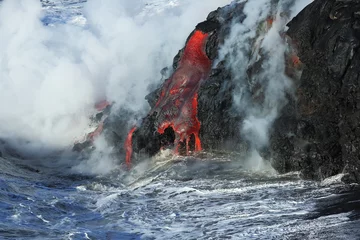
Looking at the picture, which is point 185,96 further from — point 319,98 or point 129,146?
point 319,98

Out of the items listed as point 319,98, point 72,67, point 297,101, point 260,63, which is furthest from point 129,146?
point 72,67

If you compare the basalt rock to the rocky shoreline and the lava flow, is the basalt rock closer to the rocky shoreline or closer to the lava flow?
the lava flow

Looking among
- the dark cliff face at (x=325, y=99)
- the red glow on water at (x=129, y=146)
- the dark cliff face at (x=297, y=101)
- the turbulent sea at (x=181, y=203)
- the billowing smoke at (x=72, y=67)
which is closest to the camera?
the turbulent sea at (x=181, y=203)

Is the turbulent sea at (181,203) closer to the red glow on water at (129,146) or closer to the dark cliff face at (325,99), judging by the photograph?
the dark cliff face at (325,99)

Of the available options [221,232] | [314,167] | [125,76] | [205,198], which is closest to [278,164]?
[314,167]

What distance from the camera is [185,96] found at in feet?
120

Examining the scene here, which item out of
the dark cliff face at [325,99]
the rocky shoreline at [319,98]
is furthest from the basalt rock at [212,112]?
the dark cliff face at [325,99]

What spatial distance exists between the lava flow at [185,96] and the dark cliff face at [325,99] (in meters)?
8.28

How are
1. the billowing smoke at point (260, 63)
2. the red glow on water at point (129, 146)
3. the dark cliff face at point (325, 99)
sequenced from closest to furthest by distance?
the dark cliff face at point (325, 99) → the billowing smoke at point (260, 63) → the red glow on water at point (129, 146)

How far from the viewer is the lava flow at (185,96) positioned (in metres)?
35.4

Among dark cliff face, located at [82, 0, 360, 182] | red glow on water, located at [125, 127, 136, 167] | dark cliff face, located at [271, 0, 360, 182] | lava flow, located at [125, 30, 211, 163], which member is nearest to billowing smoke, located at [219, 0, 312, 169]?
dark cliff face, located at [82, 0, 360, 182]

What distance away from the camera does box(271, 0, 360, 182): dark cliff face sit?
24.0m

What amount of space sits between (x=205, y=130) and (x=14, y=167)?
12.4 m

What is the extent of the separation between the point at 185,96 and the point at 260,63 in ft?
22.3
